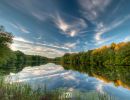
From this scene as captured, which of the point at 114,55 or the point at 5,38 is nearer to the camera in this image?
the point at 5,38

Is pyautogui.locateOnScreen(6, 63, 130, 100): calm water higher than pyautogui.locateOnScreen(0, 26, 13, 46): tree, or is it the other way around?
pyautogui.locateOnScreen(0, 26, 13, 46): tree

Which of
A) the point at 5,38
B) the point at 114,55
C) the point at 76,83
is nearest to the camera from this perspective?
the point at 76,83

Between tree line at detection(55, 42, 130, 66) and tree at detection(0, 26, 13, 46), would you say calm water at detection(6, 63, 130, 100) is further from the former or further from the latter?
tree line at detection(55, 42, 130, 66)

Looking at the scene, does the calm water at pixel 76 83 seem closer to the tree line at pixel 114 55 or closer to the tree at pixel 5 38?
the tree at pixel 5 38

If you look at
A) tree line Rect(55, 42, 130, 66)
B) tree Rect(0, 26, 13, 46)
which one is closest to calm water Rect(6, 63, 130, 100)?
tree Rect(0, 26, 13, 46)

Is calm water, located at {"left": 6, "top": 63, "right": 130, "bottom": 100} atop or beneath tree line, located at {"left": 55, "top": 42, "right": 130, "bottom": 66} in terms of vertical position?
beneath

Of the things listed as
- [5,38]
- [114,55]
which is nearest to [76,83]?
[5,38]

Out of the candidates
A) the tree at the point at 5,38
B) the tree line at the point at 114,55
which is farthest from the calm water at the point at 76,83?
the tree line at the point at 114,55

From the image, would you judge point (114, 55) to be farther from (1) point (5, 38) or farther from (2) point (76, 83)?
(2) point (76, 83)

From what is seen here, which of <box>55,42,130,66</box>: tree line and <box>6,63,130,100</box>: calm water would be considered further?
<box>55,42,130,66</box>: tree line

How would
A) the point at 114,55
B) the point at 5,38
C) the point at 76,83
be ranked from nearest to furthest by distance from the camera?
the point at 76,83
the point at 5,38
the point at 114,55

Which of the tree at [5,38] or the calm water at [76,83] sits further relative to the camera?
the tree at [5,38]

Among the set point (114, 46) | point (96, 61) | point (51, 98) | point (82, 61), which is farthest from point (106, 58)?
point (51, 98)

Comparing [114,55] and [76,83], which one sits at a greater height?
[114,55]
